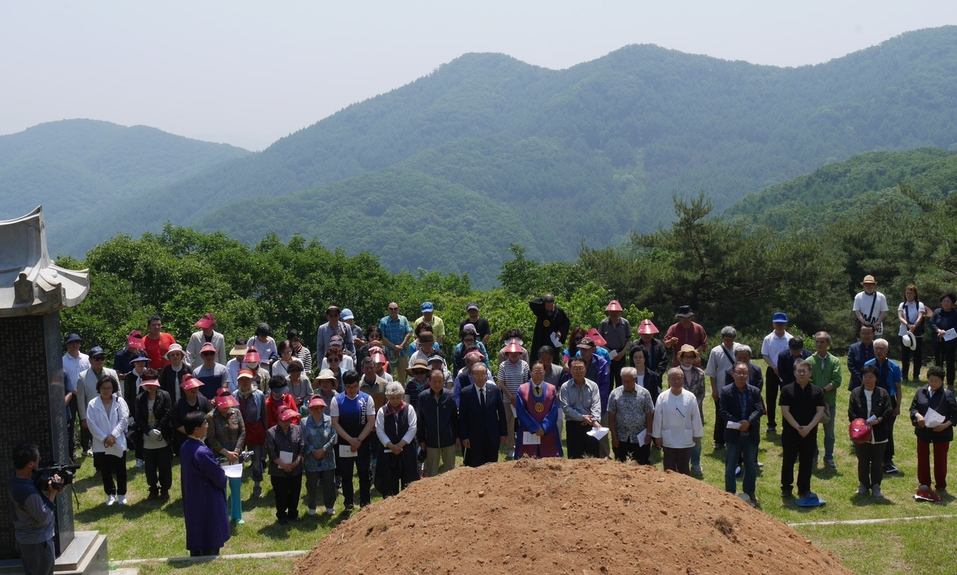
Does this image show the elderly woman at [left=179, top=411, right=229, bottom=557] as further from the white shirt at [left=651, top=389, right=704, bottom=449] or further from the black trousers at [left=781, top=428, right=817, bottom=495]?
the black trousers at [left=781, top=428, right=817, bottom=495]

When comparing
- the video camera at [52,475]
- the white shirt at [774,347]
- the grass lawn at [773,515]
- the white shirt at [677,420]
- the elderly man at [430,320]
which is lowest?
the grass lawn at [773,515]

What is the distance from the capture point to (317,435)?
10.6m

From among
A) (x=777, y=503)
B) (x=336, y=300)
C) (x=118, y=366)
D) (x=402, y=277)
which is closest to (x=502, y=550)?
(x=777, y=503)

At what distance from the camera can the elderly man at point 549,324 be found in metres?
13.4

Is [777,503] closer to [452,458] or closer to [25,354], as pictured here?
[452,458]

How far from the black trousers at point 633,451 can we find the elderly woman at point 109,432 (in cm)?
623

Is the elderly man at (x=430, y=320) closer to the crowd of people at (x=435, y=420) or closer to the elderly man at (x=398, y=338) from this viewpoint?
the elderly man at (x=398, y=338)

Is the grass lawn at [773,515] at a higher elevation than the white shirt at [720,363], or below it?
below

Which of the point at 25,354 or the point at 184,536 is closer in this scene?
the point at 25,354

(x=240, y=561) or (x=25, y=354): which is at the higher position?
(x=25, y=354)

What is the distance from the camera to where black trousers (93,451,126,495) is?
11125mm

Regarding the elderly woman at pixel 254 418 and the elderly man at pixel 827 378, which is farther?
the elderly man at pixel 827 378

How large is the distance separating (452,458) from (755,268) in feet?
67.1

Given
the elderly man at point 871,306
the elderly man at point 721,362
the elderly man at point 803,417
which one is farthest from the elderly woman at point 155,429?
the elderly man at point 871,306
